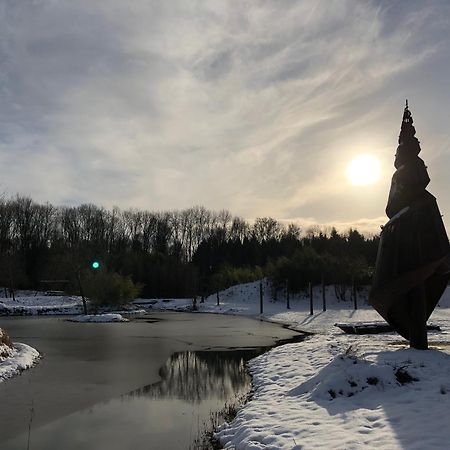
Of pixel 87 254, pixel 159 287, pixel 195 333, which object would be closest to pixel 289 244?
pixel 159 287

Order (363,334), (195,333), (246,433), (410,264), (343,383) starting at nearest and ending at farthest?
1. (246,433)
2. (343,383)
3. (410,264)
4. (363,334)
5. (195,333)

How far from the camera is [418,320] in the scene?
11219 millimetres

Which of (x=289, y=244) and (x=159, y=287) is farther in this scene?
(x=289, y=244)

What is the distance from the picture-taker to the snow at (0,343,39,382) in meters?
13.2

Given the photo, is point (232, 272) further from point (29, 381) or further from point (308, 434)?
point (308, 434)

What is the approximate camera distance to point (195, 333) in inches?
1014

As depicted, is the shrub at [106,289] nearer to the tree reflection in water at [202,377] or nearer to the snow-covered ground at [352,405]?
the tree reflection in water at [202,377]

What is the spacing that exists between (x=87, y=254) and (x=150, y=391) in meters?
47.7

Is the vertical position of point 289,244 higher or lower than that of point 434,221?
higher

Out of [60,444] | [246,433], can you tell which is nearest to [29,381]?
[60,444]

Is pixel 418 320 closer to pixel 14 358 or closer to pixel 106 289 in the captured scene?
pixel 14 358

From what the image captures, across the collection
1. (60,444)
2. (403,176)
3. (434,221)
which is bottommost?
(60,444)

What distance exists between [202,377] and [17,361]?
18.4 feet

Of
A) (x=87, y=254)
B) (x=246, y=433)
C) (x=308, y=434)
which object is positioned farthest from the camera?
(x=87, y=254)
